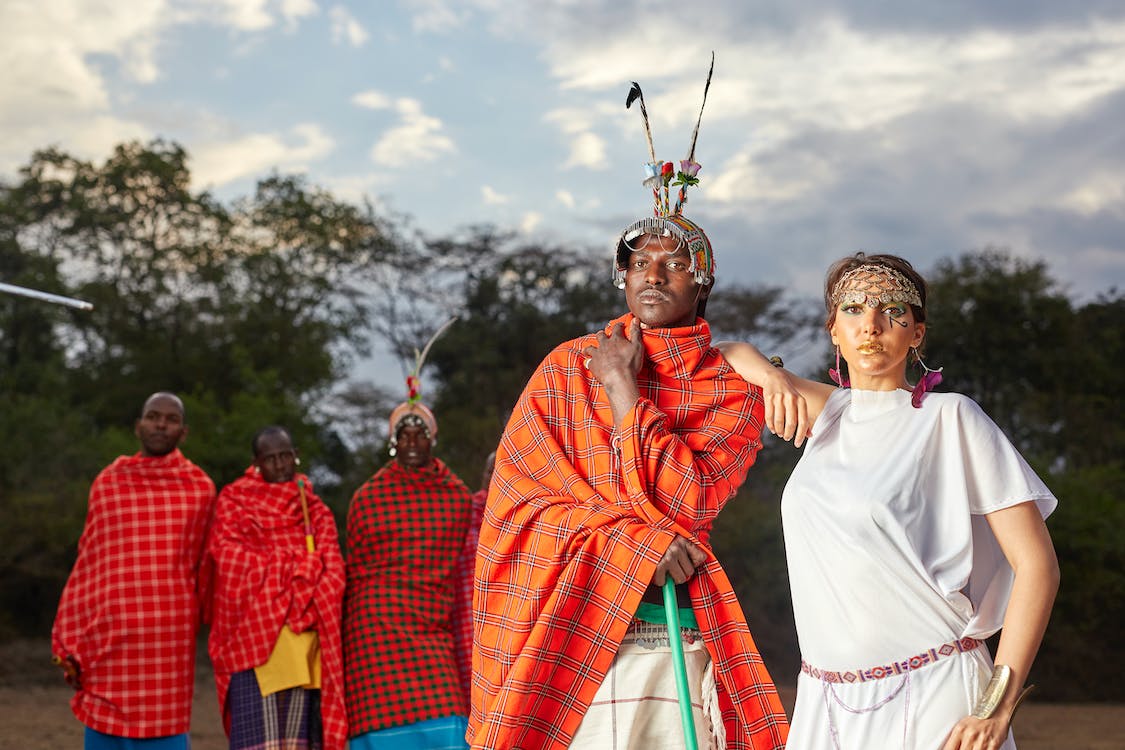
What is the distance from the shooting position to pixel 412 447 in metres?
7.49

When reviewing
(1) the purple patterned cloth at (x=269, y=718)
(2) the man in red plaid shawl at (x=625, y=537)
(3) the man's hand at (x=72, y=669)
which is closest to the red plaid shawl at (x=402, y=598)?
(1) the purple patterned cloth at (x=269, y=718)

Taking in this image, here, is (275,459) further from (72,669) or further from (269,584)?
(72,669)

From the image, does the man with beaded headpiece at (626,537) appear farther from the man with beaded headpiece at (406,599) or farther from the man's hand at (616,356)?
the man with beaded headpiece at (406,599)

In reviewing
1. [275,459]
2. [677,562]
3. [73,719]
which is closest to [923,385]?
[677,562]

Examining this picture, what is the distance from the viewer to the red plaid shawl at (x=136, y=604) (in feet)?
23.3

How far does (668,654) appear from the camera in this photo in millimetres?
3855

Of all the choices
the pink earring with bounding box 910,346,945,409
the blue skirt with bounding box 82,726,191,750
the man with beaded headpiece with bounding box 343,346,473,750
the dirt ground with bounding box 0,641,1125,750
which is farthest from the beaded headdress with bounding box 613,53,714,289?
the dirt ground with bounding box 0,641,1125,750

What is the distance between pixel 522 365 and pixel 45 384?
7724 mm

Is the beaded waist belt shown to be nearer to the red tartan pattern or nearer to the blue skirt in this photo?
the red tartan pattern

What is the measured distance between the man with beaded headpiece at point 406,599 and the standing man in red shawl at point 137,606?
2.92 feet

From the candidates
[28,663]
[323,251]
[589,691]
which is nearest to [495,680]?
[589,691]

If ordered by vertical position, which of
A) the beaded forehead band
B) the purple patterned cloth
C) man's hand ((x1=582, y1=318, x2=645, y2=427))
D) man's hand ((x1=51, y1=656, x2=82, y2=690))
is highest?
the beaded forehead band

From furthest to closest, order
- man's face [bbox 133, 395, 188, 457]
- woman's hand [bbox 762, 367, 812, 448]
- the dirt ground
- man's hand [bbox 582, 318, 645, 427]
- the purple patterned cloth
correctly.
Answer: the dirt ground, man's face [bbox 133, 395, 188, 457], the purple patterned cloth, man's hand [bbox 582, 318, 645, 427], woman's hand [bbox 762, 367, 812, 448]

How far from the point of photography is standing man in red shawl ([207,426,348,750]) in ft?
22.8
